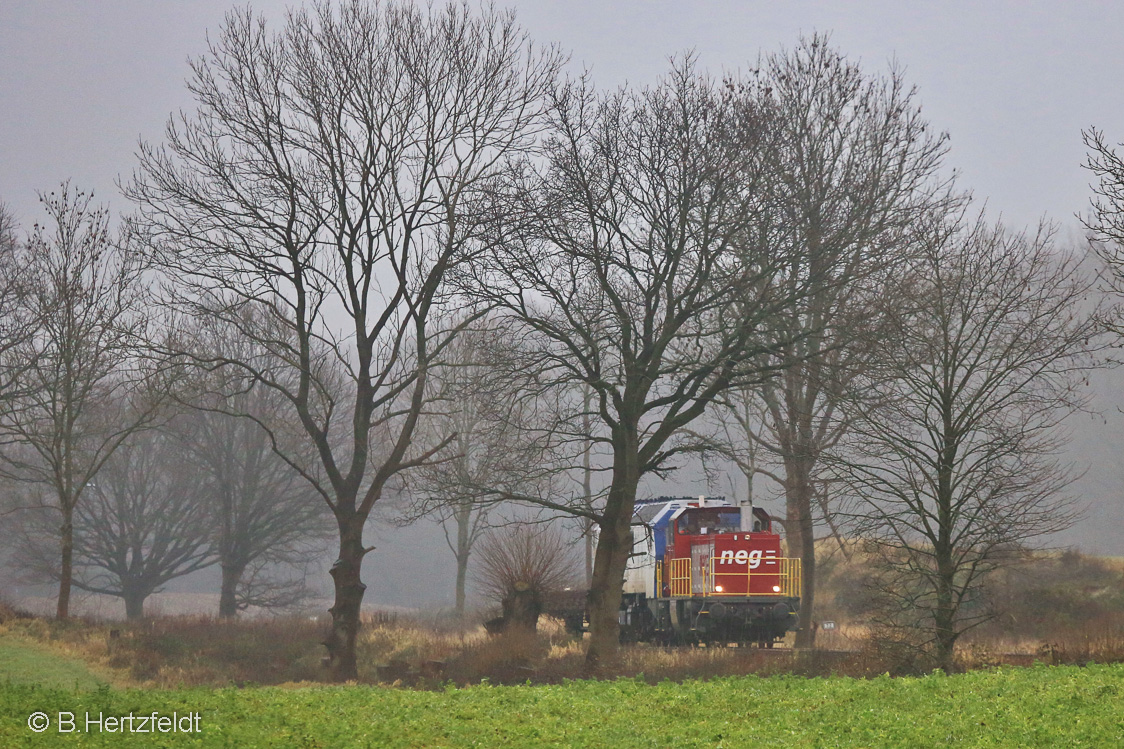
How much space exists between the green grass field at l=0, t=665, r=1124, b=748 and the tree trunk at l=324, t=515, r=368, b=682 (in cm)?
762

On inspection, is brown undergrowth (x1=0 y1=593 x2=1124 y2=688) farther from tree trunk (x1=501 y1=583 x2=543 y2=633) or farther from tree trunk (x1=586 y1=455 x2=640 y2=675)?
tree trunk (x1=501 y1=583 x2=543 y2=633)

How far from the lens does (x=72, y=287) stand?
26.8 meters

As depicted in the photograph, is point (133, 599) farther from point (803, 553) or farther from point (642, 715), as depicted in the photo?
point (642, 715)

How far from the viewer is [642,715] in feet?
37.6

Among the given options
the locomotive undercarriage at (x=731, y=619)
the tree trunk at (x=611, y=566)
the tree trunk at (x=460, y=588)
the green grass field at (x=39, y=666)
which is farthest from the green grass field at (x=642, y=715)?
the tree trunk at (x=460, y=588)

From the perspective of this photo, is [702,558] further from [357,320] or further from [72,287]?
[72,287]

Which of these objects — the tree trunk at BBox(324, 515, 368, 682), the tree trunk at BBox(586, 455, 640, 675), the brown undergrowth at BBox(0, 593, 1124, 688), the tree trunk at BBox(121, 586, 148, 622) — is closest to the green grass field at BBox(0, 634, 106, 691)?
the brown undergrowth at BBox(0, 593, 1124, 688)

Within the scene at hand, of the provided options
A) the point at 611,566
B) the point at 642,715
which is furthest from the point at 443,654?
the point at 642,715

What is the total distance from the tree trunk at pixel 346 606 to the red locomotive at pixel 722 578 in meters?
6.65

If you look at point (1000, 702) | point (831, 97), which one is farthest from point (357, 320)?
point (1000, 702)

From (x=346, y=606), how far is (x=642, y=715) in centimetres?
1059

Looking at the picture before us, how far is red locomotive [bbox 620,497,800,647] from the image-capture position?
2245cm

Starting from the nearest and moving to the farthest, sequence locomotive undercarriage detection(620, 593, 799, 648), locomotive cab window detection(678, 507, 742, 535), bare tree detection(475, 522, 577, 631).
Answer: locomotive undercarriage detection(620, 593, 799, 648)
locomotive cab window detection(678, 507, 742, 535)
bare tree detection(475, 522, 577, 631)

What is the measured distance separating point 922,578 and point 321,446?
12573 mm
